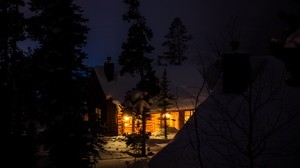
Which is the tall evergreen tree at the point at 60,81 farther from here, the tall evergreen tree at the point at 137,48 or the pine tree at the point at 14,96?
the tall evergreen tree at the point at 137,48

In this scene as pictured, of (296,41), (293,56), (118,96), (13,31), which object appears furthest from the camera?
(118,96)

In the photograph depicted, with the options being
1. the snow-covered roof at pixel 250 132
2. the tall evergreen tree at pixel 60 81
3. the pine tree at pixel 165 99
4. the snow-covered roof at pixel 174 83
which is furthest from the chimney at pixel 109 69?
the snow-covered roof at pixel 250 132

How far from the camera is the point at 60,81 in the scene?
15.6m

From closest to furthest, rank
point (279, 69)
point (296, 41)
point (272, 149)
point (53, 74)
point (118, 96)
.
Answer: point (296, 41), point (272, 149), point (279, 69), point (53, 74), point (118, 96)

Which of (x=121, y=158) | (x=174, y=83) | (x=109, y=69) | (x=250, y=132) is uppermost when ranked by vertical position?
(x=109, y=69)

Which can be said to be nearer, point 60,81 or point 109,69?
point 60,81

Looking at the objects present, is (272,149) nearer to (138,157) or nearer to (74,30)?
(74,30)

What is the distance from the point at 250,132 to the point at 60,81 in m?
9.37

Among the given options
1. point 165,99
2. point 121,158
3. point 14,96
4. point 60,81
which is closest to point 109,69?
point 165,99

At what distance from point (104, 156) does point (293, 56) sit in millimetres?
22905

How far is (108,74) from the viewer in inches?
1496

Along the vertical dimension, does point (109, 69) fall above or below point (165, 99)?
above

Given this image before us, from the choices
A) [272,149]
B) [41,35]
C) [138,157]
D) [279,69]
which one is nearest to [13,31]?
[41,35]

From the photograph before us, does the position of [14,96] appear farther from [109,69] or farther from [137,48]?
[109,69]
